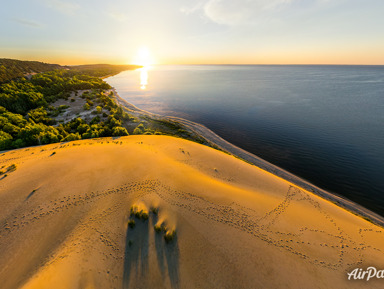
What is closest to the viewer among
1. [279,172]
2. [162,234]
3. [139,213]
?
[162,234]

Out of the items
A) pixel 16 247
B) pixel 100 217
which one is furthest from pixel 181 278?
pixel 16 247

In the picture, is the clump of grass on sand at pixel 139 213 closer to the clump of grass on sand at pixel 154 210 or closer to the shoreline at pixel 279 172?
the clump of grass on sand at pixel 154 210

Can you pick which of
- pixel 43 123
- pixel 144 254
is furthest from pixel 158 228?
pixel 43 123

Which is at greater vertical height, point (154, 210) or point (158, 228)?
point (154, 210)

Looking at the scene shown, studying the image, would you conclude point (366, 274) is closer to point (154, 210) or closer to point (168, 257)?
point (168, 257)

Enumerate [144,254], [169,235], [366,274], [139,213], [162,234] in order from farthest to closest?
[139,213] → [162,234] → [169,235] → [366,274] → [144,254]

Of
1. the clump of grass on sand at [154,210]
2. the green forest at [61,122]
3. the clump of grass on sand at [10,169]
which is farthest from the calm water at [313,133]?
the clump of grass on sand at [10,169]

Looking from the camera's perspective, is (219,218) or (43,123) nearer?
(219,218)

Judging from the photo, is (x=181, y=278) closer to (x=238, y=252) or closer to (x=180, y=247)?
(x=180, y=247)
